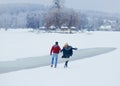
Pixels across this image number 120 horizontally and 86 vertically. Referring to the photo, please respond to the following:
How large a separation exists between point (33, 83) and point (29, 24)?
440ft

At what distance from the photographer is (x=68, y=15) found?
96750 millimetres

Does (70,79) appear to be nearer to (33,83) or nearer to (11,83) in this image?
(33,83)

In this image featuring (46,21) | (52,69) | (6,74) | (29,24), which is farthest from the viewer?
(29,24)

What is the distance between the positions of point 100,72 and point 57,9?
82354 mm

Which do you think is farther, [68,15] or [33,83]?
[68,15]

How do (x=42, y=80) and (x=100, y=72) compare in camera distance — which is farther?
(x=100, y=72)

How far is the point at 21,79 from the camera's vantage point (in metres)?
13.0

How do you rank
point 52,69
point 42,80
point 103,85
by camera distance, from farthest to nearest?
point 52,69 < point 42,80 < point 103,85

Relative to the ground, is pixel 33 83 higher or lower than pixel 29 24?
higher

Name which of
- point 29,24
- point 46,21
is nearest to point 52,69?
point 46,21

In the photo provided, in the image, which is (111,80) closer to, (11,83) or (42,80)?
(42,80)

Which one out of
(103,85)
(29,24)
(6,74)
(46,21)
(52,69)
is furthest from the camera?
(29,24)

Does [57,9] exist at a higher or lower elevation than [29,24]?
higher

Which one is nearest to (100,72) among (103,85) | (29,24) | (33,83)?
(103,85)
